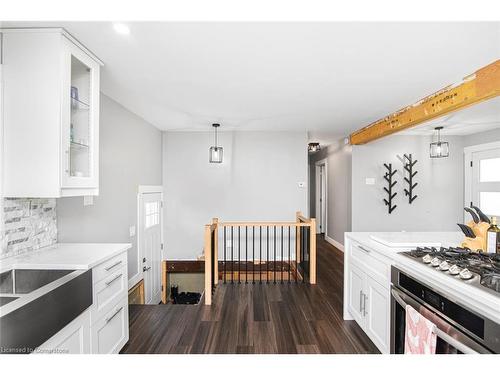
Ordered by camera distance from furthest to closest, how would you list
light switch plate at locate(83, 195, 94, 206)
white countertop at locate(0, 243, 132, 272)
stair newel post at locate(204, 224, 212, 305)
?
stair newel post at locate(204, 224, 212, 305), light switch plate at locate(83, 195, 94, 206), white countertop at locate(0, 243, 132, 272)

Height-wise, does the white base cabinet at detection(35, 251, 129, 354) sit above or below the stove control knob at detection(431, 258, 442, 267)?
below

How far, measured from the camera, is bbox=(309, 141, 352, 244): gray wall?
5.27 m

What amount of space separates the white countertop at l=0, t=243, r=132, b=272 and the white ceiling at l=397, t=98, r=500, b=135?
13.8 feet

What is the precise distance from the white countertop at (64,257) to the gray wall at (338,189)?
4.50 m

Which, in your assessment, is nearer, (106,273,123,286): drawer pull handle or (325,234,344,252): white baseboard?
(106,273,123,286): drawer pull handle

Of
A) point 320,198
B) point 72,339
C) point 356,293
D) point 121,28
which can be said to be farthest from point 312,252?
point 320,198

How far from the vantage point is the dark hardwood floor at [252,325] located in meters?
2.13

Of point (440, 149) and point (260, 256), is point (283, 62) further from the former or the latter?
point (440, 149)

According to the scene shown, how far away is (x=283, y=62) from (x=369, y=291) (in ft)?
6.53

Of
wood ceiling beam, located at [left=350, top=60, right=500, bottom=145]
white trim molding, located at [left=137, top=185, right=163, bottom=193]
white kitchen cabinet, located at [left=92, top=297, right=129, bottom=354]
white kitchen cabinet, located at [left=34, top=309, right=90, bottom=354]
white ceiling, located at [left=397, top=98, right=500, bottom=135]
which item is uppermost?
white ceiling, located at [left=397, top=98, right=500, bottom=135]

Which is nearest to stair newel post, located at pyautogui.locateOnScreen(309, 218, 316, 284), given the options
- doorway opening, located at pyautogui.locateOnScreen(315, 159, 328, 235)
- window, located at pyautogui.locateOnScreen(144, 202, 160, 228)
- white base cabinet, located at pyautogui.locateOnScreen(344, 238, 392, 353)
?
white base cabinet, located at pyautogui.locateOnScreen(344, 238, 392, 353)

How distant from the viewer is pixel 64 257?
1.69 m

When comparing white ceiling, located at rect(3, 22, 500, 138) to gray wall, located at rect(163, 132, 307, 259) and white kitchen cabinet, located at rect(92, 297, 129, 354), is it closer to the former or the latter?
gray wall, located at rect(163, 132, 307, 259)

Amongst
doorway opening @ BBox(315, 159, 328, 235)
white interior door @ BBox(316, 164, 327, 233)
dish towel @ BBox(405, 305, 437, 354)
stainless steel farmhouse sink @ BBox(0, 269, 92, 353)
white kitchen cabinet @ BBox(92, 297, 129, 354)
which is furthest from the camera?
white interior door @ BBox(316, 164, 327, 233)
